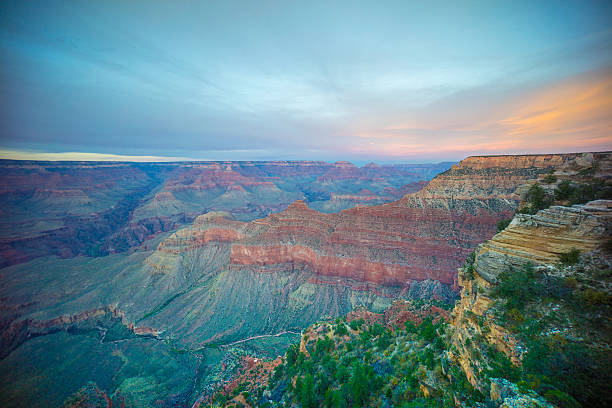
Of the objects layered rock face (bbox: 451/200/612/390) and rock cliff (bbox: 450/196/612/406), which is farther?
layered rock face (bbox: 451/200/612/390)

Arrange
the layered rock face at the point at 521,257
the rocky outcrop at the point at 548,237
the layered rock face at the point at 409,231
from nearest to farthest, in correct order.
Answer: the layered rock face at the point at 521,257, the rocky outcrop at the point at 548,237, the layered rock face at the point at 409,231

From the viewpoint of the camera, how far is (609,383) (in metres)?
7.80

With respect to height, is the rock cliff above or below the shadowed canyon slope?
above

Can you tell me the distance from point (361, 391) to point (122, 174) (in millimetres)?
239996

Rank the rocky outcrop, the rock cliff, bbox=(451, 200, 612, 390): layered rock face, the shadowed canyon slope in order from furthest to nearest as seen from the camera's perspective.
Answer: the shadowed canyon slope, the rocky outcrop, bbox=(451, 200, 612, 390): layered rock face, the rock cliff

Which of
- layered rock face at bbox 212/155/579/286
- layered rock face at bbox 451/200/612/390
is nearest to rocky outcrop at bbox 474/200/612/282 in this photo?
→ layered rock face at bbox 451/200/612/390

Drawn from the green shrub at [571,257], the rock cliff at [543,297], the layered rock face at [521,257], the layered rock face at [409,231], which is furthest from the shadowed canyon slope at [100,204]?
the green shrub at [571,257]

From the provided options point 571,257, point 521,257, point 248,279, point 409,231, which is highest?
point 571,257

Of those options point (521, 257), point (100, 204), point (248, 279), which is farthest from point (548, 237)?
point (100, 204)

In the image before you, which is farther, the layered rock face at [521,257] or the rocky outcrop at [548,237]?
the rocky outcrop at [548,237]

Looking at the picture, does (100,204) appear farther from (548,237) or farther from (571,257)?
(571,257)

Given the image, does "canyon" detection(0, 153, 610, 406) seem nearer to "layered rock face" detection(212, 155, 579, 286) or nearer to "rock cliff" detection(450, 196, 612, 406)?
"layered rock face" detection(212, 155, 579, 286)

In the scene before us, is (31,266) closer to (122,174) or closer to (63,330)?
(63,330)

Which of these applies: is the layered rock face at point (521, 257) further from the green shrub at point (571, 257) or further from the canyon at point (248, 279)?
the canyon at point (248, 279)
